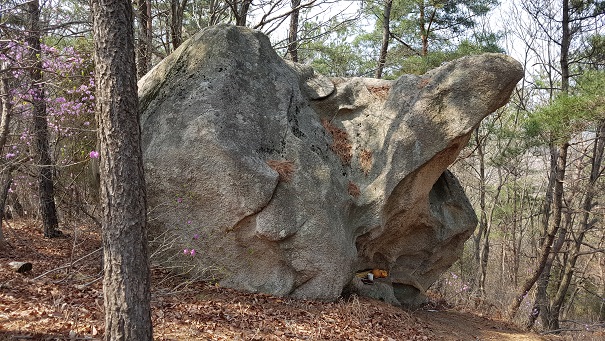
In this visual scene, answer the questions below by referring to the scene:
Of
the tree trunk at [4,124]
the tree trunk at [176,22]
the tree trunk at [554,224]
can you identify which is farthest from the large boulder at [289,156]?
the tree trunk at [554,224]

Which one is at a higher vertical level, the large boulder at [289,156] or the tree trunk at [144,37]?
the tree trunk at [144,37]

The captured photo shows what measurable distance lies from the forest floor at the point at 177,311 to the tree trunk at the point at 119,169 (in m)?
0.99

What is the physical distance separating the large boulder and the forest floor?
1.32 ft

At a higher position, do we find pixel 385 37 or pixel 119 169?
pixel 385 37

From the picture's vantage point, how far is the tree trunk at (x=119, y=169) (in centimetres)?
362

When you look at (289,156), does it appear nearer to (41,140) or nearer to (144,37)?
(41,140)

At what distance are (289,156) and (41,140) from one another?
14.7 ft

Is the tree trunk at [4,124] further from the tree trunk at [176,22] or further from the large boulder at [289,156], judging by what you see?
the tree trunk at [176,22]

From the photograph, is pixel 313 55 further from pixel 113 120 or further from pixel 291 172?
pixel 113 120

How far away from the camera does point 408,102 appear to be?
8.10 metres

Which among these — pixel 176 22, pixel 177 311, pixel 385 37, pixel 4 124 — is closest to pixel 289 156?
pixel 177 311

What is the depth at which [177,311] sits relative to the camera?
545 centimetres

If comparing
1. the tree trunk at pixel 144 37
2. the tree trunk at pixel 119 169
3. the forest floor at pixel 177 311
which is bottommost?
the forest floor at pixel 177 311

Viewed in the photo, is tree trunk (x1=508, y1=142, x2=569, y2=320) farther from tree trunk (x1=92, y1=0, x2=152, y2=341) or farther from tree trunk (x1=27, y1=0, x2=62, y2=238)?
tree trunk (x1=27, y1=0, x2=62, y2=238)
